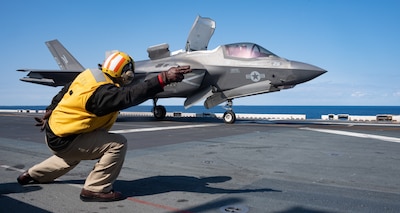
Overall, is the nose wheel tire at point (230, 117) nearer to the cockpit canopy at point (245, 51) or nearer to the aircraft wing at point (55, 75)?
the cockpit canopy at point (245, 51)

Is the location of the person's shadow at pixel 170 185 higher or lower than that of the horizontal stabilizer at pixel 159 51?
lower

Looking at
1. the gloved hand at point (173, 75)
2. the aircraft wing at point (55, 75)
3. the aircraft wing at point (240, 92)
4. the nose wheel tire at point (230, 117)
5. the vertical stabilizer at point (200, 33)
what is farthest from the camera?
Result: the vertical stabilizer at point (200, 33)

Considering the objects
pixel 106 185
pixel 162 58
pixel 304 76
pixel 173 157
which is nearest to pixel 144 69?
pixel 162 58

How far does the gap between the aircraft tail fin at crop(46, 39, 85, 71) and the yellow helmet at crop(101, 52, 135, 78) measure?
67.7 ft

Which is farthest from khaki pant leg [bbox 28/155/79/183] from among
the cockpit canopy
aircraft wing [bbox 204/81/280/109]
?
the cockpit canopy


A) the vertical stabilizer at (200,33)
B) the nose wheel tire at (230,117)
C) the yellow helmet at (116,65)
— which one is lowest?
the nose wheel tire at (230,117)

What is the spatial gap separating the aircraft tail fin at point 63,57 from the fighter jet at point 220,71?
528 centimetres

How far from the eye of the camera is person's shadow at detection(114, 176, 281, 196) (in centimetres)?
371

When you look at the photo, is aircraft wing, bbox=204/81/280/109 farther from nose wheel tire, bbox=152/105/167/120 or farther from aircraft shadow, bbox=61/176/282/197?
aircraft shadow, bbox=61/176/282/197

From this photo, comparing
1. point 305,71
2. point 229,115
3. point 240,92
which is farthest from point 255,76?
point 229,115

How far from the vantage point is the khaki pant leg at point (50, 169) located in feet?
12.8

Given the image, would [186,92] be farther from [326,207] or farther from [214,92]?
[326,207]

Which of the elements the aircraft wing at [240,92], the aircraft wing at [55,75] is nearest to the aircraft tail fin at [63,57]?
the aircraft wing at [55,75]

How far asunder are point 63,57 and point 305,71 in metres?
17.2
